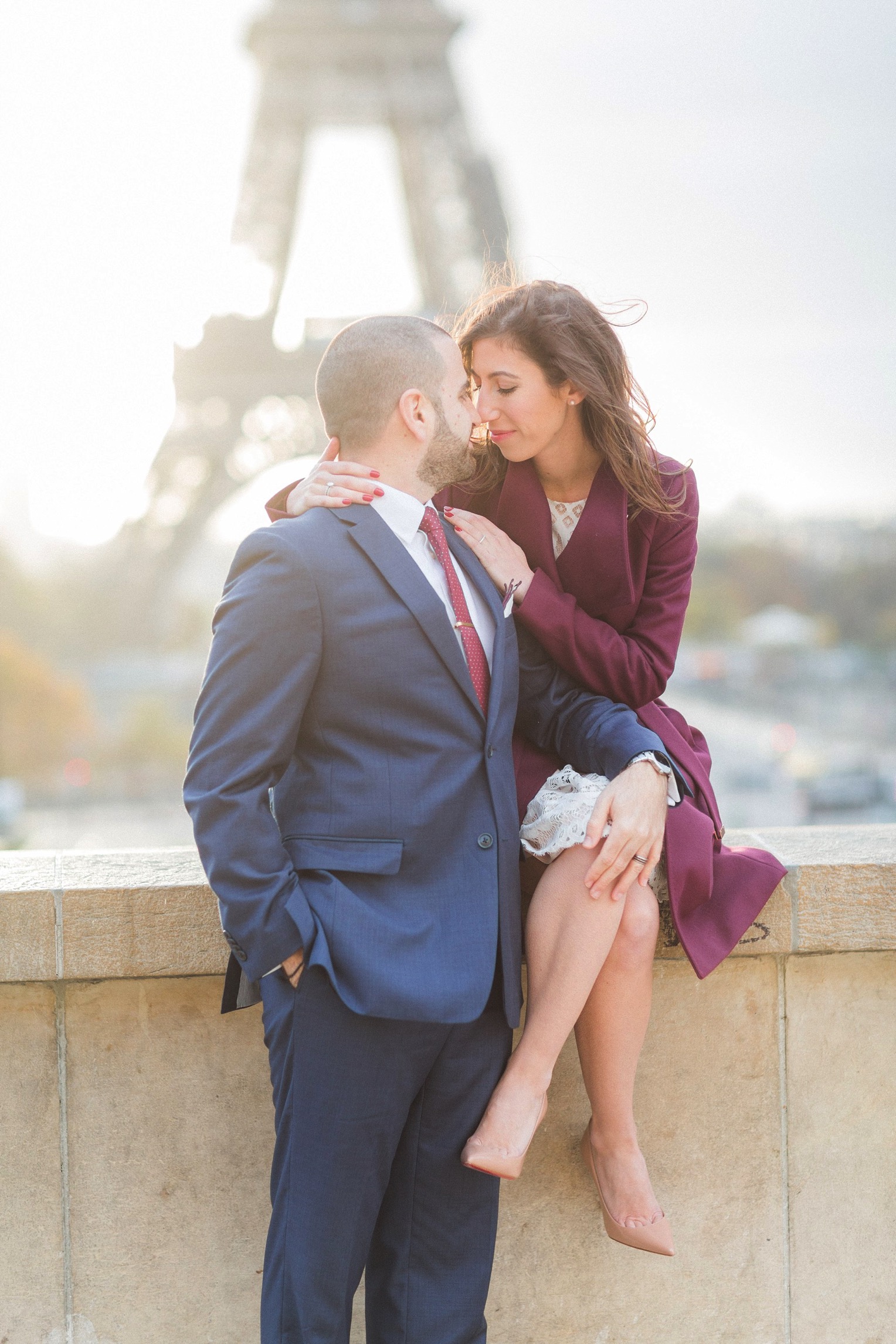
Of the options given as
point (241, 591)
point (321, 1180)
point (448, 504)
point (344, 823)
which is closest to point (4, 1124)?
point (321, 1180)

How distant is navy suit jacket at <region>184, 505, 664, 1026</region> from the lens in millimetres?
1722

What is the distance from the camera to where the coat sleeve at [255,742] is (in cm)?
170

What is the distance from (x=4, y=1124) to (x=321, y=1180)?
74 centimetres

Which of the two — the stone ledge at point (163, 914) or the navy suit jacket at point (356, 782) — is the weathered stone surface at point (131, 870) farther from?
the navy suit jacket at point (356, 782)

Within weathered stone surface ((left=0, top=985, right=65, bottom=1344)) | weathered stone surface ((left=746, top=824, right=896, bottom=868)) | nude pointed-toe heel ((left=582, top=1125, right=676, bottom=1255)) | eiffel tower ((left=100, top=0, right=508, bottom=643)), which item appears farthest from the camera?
eiffel tower ((left=100, top=0, right=508, bottom=643))

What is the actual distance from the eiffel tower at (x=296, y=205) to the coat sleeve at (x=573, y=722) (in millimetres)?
17679

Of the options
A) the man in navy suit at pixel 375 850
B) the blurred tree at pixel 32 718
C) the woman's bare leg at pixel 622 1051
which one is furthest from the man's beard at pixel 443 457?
the blurred tree at pixel 32 718

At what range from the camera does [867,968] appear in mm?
2408

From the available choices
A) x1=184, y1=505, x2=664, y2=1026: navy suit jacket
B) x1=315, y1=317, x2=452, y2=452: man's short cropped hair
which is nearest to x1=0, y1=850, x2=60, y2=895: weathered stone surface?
x1=184, y1=505, x2=664, y2=1026: navy suit jacket

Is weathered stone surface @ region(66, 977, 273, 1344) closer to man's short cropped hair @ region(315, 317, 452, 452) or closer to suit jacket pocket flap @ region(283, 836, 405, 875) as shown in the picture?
suit jacket pocket flap @ region(283, 836, 405, 875)

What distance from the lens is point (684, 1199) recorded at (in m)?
2.36

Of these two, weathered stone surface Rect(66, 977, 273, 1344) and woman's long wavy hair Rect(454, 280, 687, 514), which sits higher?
woman's long wavy hair Rect(454, 280, 687, 514)

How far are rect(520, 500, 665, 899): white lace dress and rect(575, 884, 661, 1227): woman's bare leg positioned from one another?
0.14 m

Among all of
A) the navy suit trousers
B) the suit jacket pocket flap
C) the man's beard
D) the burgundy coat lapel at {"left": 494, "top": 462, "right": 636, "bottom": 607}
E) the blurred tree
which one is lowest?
the blurred tree
